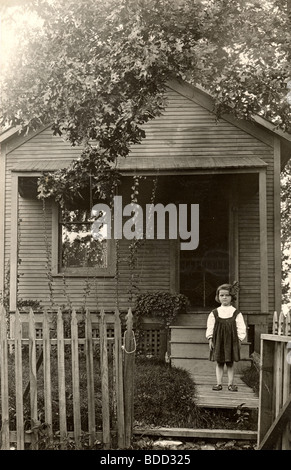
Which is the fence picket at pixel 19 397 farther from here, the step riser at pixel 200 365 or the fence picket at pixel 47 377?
the step riser at pixel 200 365

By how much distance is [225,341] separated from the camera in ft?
26.8

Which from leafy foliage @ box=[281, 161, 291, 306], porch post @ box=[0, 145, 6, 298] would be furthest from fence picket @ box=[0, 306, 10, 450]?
leafy foliage @ box=[281, 161, 291, 306]

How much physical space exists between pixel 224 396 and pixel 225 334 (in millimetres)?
1024

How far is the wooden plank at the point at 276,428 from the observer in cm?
459

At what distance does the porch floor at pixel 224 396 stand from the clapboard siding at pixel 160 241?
201 inches

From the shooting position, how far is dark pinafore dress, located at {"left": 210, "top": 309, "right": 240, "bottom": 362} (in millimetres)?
8094

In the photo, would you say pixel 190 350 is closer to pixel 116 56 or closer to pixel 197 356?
pixel 197 356

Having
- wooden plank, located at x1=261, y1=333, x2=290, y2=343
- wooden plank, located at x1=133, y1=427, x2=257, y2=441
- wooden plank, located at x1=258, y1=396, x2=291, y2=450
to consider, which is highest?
wooden plank, located at x1=261, y1=333, x2=290, y2=343

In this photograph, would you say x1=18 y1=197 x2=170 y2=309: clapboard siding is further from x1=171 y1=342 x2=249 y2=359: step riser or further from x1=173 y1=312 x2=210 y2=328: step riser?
x1=171 y1=342 x2=249 y2=359: step riser

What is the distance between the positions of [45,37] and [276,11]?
470cm

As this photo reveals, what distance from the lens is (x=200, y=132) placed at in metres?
13.9

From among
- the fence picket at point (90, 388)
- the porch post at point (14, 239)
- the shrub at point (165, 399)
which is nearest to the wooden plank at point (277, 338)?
the fence picket at point (90, 388)

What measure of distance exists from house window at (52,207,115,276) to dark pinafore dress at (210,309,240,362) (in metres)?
5.96

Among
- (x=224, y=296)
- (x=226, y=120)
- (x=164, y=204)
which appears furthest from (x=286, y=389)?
(x=226, y=120)
